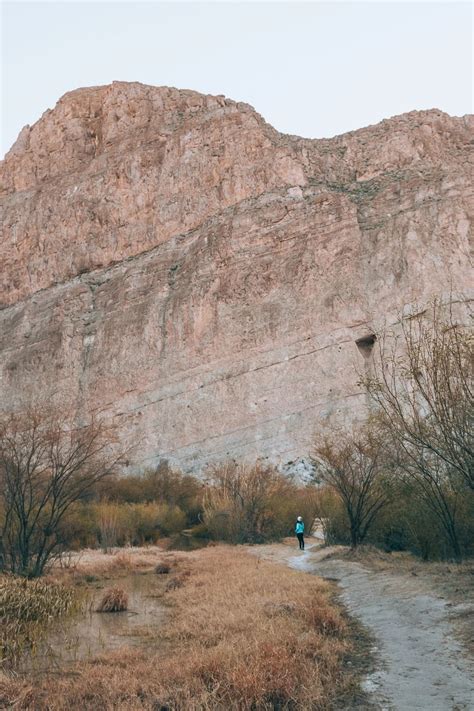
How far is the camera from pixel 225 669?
488cm

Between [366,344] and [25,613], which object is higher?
[366,344]

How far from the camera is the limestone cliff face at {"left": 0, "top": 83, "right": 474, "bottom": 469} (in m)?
36.2

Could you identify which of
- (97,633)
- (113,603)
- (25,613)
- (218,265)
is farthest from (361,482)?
(218,265)

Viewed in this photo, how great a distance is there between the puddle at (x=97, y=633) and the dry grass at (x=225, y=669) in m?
0.42

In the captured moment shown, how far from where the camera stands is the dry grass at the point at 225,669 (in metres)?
4.42

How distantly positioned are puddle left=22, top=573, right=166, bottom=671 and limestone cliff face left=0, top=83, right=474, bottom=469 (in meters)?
23.5

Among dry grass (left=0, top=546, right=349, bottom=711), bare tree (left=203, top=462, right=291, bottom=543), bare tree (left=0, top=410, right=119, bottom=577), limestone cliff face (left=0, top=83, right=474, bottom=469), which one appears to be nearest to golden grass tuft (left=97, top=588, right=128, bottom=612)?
dry grass (left=0, top=546, right=349, bottom=711)

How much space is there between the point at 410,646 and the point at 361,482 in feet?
36.2

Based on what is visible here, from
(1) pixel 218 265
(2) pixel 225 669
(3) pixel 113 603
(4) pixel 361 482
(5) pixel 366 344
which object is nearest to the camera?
(2) pixel 225 669

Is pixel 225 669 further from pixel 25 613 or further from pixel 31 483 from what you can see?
pixel 31 483

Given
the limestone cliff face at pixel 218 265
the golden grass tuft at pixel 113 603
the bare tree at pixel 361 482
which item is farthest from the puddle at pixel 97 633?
the limestone cliff face at pixel 218 265

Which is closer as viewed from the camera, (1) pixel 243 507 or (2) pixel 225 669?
(2) pixel 225 669

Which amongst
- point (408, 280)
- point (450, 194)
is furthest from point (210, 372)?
point (450, 194)

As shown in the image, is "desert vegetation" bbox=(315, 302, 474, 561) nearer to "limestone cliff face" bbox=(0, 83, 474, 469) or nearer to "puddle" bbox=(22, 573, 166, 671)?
"puddle" bbox=(22, 573, 166, 671)
